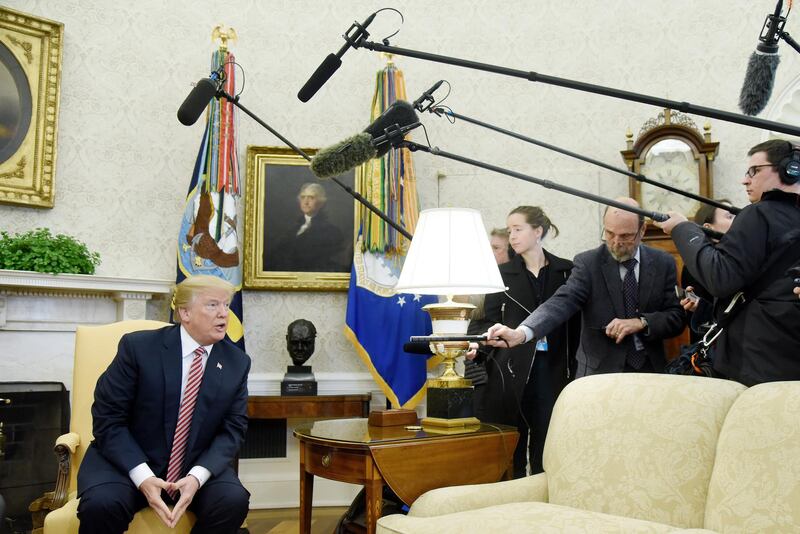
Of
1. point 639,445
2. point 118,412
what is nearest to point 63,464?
point 118,412

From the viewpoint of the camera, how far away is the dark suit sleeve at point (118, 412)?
7.43 feet

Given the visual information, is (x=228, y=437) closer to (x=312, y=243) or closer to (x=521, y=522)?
(x=521, y=522)

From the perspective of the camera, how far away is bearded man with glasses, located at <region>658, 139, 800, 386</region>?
2.03 meters

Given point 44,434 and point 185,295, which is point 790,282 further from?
point 44,434

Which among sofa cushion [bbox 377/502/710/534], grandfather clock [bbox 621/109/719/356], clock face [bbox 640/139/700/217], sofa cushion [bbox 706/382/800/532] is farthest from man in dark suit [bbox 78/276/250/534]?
clock face [bbox 640/139/700/217]

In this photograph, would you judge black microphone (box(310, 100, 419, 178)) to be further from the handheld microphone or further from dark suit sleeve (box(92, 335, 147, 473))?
the handheld microphone

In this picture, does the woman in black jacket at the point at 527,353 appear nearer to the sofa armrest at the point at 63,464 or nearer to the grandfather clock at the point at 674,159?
the grandfather clock at the point at 674,159

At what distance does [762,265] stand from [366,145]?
1240mm

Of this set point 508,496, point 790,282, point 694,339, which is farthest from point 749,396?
point 694,339

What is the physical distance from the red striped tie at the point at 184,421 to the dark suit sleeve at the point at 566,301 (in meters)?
1.29

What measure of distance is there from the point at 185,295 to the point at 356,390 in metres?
2.28

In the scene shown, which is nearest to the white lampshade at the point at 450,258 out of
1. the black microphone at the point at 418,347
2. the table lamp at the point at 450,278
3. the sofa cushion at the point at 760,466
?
the table lamp at the point at 450,278

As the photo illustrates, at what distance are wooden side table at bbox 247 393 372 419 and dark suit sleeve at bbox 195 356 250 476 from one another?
4.98ft

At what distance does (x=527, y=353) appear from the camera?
3.07 m
